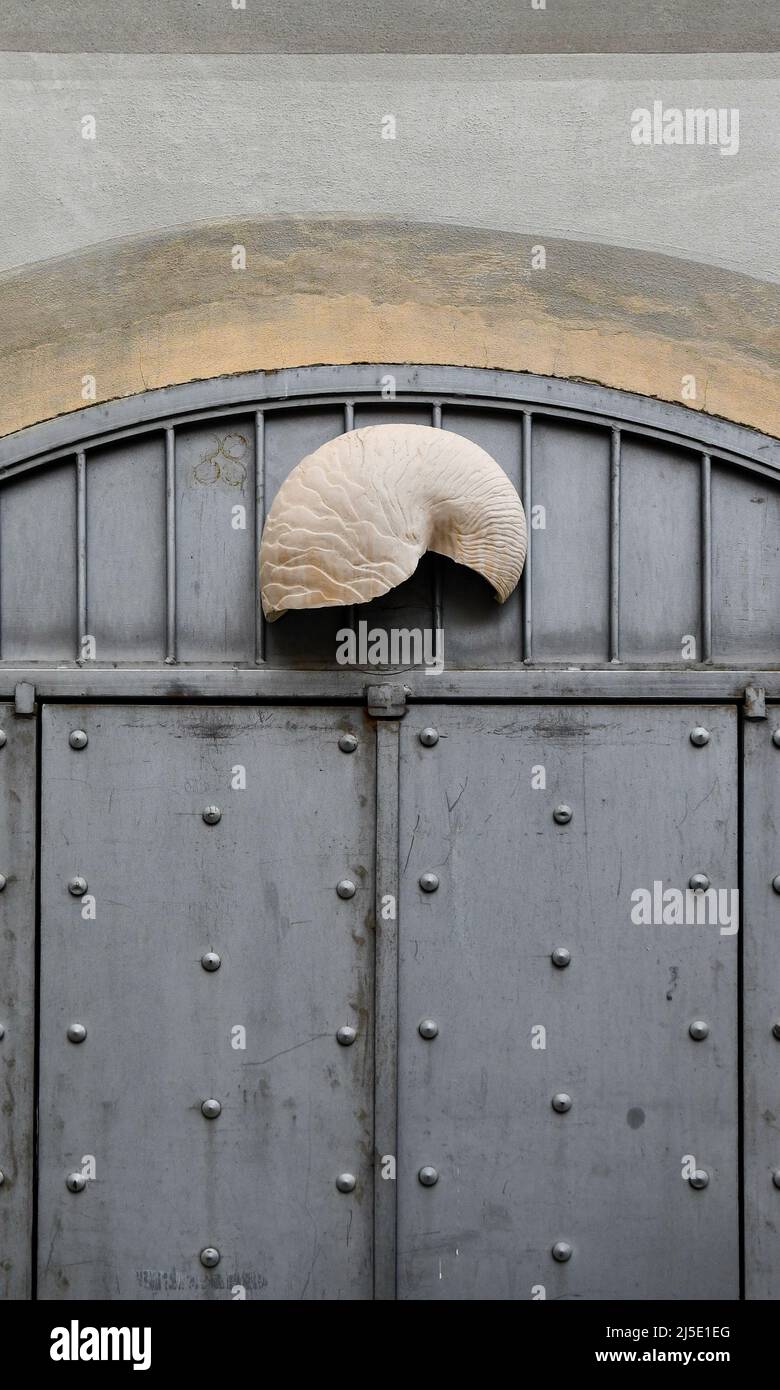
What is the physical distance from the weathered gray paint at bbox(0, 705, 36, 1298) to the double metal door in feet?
0.16

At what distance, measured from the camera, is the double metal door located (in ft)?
8.62

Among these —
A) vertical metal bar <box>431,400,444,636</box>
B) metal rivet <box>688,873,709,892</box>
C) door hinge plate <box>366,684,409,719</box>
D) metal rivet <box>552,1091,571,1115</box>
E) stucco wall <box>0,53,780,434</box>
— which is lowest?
metal rivet <box>552,1091,571,1115</box>

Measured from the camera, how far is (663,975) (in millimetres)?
2648

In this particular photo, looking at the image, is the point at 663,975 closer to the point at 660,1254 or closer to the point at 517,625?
the point at 660,1254

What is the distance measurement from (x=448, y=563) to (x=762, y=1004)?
4.99ft

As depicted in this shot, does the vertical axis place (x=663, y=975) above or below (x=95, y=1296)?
above

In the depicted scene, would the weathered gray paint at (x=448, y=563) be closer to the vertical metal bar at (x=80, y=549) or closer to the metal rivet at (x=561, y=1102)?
the vertical metal bar at (x=80, y=549)

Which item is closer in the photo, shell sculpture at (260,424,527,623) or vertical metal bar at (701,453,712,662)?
shell sculpture at (260,424,527,623)

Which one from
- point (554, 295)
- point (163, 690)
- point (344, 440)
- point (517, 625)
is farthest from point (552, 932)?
point (554, 295)

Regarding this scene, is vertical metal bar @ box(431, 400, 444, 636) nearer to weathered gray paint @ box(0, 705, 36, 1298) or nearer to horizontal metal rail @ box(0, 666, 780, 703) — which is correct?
horizontal metal rail @ box(0, 666, 780, 703)

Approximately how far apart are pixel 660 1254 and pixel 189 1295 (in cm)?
131

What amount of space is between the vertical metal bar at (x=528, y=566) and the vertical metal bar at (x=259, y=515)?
0.73 metres

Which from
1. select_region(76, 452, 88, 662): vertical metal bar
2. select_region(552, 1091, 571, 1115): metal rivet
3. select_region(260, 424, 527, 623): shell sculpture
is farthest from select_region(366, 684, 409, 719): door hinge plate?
select_region(552, 1091, 571, 1115): metal rivet

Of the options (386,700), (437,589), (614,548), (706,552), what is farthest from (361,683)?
(706,552)
